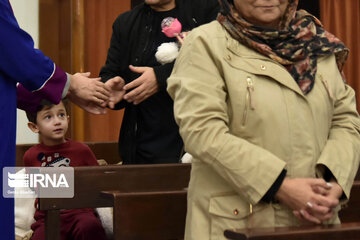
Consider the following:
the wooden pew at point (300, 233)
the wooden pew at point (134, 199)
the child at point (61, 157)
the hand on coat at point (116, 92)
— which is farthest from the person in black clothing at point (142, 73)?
the wooden pew at point (300, 233)

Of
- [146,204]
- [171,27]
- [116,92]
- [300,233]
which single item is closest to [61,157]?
[116,92]

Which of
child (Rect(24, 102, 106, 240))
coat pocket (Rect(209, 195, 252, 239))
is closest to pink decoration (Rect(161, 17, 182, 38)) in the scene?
child (Rect(24, 102, 106, 240))

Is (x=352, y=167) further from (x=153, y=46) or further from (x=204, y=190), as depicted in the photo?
(x=153, y=46)

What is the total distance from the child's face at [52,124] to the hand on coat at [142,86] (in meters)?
0.78

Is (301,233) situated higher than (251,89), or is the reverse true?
(251,89)

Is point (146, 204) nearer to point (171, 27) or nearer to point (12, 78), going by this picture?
point (12, 78)

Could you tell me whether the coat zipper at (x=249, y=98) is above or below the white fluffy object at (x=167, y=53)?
above

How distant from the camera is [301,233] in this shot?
141cm

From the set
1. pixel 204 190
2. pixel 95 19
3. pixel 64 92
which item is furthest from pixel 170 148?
pixel 95 19

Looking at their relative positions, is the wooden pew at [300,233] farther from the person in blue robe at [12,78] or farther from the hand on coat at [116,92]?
the hand on coat at [116,92]

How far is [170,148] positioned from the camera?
2.68 meters

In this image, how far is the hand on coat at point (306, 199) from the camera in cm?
154

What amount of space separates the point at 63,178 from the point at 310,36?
114 centimetres

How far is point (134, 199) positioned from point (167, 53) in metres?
0.71
